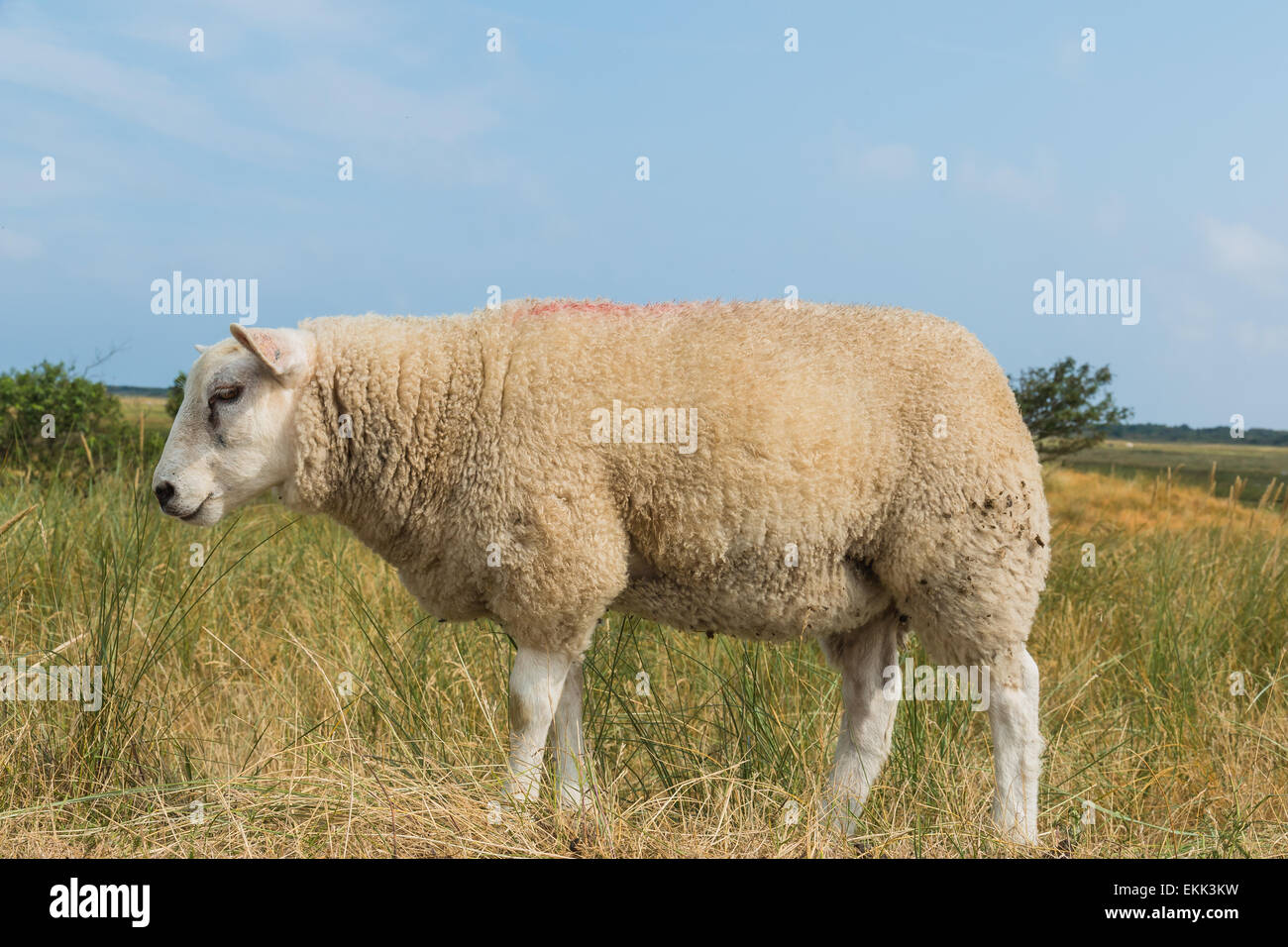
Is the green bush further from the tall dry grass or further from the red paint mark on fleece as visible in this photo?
the red paint mark on fleece

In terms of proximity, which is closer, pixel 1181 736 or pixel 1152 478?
pixel 1181 736

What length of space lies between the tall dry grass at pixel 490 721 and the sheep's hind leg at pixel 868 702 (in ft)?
0.57

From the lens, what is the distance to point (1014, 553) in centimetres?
451

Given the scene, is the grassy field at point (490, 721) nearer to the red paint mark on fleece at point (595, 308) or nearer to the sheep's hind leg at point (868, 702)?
the sheep's hind leg at point (868, 702)

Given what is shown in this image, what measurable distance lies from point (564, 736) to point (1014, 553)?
6.71 ft

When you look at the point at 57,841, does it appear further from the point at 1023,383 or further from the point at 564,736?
the point at 1023,383

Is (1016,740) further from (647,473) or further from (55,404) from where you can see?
(55,404)

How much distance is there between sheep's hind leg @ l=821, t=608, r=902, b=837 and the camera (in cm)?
496

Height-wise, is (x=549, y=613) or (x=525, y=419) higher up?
(x=525, y=419)

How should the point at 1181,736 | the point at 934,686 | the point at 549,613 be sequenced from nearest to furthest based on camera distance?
the point at 549,613, the point at 934,686, the point at 1181,736

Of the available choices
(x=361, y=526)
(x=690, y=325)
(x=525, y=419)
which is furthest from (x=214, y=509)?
(x=690, y=325)

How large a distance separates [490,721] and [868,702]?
5.61 feet

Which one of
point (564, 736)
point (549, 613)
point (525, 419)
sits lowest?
point (564, 736)
